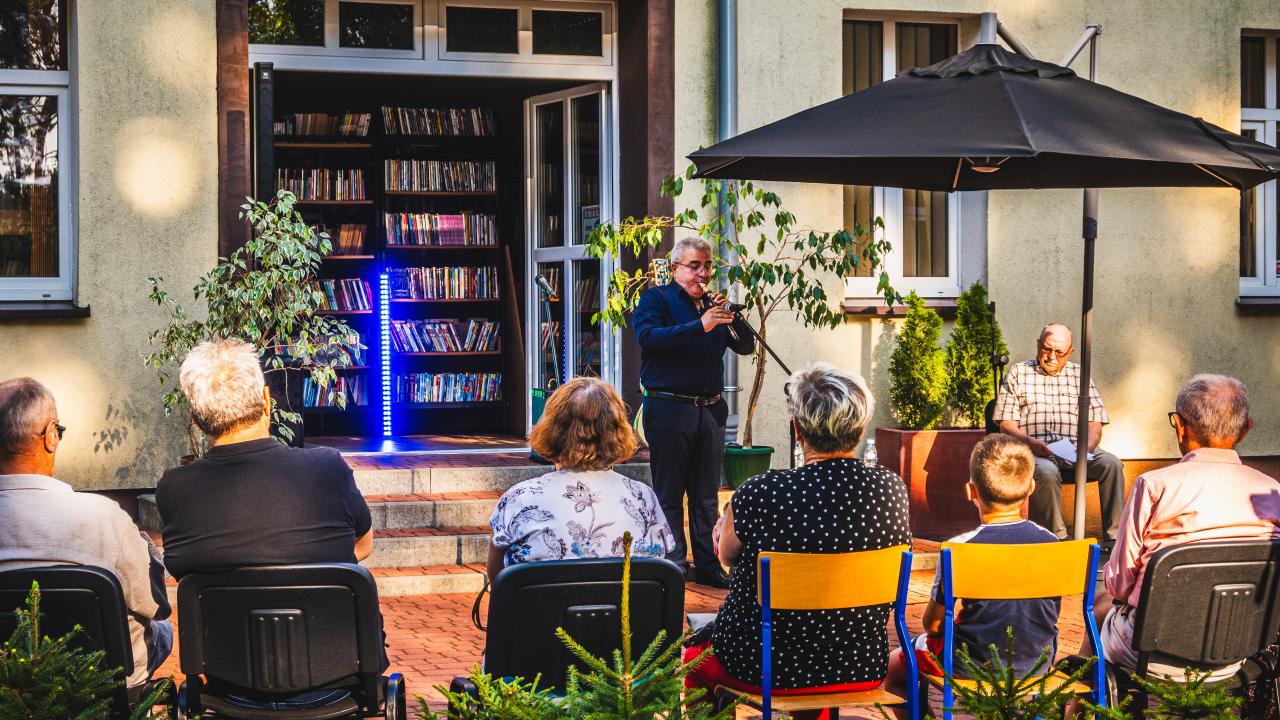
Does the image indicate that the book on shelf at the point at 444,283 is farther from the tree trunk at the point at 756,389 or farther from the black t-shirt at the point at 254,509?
the black t-shirt at the point at 254,509

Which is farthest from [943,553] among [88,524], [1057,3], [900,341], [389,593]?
[1057,3]

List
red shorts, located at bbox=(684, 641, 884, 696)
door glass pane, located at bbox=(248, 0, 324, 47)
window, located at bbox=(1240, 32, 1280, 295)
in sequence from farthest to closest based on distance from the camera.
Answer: window, located at bbox=(1240, 32, 1280, 295) < door glass pane, located at bbox=(248, 0, 324, 47) < red shorts, located at bbox=(684, 641, 884, 696)

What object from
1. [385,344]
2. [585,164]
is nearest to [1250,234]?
[585,164]

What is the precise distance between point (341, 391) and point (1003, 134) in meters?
7.61

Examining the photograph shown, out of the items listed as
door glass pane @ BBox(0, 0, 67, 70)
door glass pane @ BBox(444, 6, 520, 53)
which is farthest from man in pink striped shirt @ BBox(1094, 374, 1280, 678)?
door glass pane @ BBox(0, 0, 67, 70)

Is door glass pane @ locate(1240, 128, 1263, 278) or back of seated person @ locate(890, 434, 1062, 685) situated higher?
door glass pane @ locate(1240, 128, 1263, 278)

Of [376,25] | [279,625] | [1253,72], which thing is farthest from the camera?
[1253,72]

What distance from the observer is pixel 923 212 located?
9711 mm

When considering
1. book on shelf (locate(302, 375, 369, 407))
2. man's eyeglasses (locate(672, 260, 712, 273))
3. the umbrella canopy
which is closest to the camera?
the umbrella canopy

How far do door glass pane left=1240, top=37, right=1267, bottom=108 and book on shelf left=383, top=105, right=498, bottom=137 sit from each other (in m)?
5.73

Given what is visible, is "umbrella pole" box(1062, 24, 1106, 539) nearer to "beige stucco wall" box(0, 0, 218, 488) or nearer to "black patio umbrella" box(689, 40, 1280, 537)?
"black patio umbrella" box(689, 40, 1280, 537)

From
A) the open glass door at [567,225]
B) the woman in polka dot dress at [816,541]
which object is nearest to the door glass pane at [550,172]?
the open glass door at [567,225]

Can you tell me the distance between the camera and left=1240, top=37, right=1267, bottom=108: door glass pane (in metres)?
10.1

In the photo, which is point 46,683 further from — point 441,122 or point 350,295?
point 441,122
